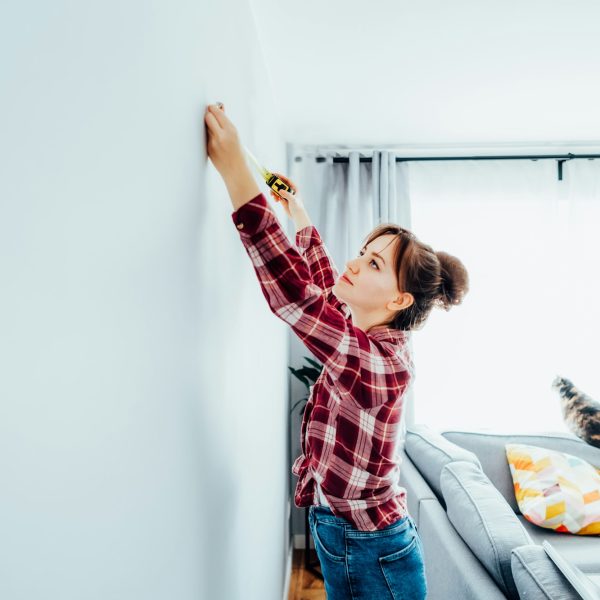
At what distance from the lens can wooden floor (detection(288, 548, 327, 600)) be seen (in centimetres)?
259

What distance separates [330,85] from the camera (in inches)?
86.5

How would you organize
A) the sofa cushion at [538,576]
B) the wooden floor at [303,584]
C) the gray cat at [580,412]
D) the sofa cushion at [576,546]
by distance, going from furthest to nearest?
1. the gray cat at [580,412]
2. the wooden floor at [303,584]
3. the sofa cushion at [576,546]
4. the sofa cushion at [538,576]

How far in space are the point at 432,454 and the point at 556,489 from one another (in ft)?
2.20

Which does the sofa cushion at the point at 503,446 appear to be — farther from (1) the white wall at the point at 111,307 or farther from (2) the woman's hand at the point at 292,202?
(1) the white wall at the point at 111,307

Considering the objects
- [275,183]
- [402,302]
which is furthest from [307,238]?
[402,302]

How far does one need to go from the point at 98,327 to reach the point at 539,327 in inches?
128

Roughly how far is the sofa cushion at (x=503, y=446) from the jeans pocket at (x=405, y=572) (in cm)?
164

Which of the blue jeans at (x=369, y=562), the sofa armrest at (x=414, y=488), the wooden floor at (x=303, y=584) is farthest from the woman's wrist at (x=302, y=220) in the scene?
the wooden floor at (x=303, y=584)

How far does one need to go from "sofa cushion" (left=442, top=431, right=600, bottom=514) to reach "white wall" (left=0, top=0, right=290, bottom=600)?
206cm

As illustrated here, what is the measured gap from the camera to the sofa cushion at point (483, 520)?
1.38 metres

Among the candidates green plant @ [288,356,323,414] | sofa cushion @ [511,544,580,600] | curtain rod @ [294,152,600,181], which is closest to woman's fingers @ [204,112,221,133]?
sofa cushion @ [511,544,580,600]

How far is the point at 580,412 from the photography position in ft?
9.07

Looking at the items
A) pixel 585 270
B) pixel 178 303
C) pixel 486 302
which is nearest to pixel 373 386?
pixel 178 303

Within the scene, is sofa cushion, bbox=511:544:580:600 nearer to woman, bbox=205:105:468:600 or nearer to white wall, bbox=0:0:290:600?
woman, bbox=205:105:468:600
